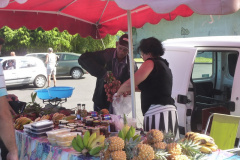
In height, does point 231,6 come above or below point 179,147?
above

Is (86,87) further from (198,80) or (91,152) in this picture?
(91,152)

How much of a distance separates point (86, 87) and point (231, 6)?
41.2 feet

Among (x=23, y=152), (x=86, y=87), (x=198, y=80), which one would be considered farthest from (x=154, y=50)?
(x=86, y=87)

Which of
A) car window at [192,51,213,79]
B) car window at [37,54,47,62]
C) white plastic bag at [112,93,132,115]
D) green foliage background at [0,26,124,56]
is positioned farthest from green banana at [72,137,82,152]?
green foliage background at [0,26,124,56]

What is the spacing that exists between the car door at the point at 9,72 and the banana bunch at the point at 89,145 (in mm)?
11643

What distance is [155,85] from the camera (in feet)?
12.8

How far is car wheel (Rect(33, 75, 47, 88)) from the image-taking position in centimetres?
1488

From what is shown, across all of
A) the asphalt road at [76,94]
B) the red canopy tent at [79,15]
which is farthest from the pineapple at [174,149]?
the asphalt road at [76,94]

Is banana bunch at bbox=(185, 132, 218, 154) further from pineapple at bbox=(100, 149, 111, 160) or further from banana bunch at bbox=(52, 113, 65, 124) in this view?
banana bunch at bbox=(52, 113, 65, 124)

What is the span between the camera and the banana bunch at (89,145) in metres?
2.78

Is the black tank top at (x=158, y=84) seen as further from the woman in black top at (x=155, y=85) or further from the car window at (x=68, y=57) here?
the car window at (x=68, y=57)

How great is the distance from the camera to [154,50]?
13.0 feet

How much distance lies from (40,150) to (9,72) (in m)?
11.1

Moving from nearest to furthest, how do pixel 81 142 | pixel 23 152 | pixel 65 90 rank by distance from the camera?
1. pixel 81 142
2. pixel 23 152
3. pixel 65 90
